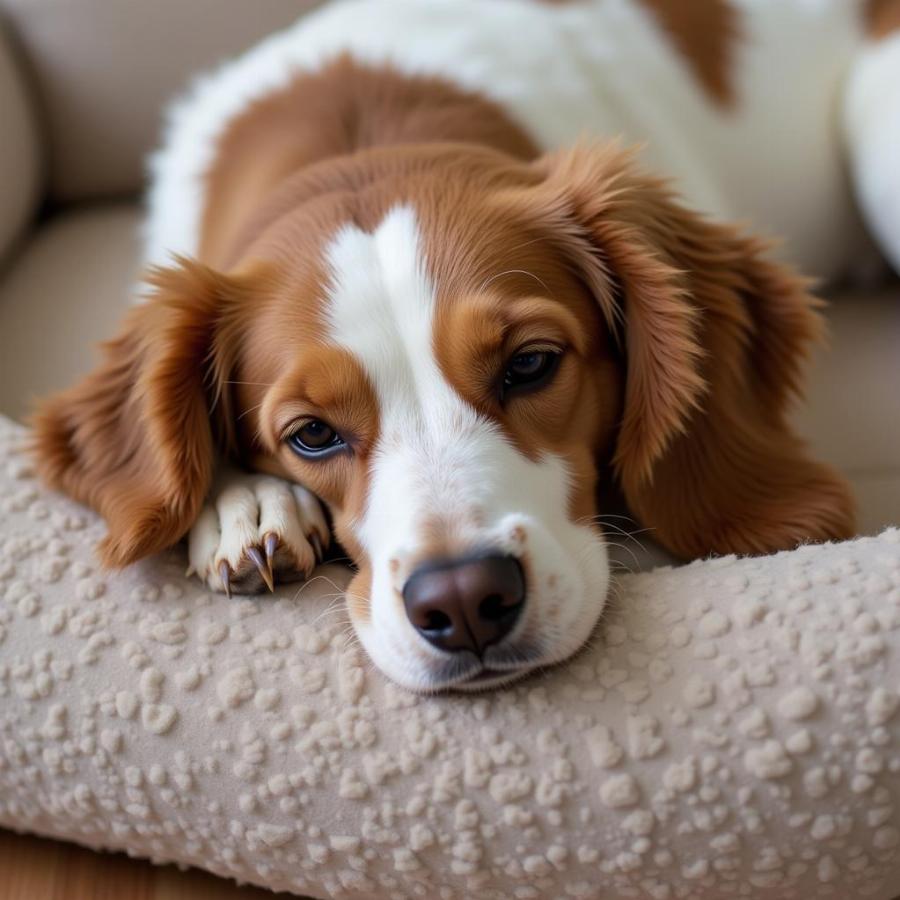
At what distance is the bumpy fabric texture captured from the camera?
1412mm

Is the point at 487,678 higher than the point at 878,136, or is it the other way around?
the point at 878,136

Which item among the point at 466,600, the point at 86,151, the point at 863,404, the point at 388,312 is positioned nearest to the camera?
the point at 466,600

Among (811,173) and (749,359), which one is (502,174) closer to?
(749,359)

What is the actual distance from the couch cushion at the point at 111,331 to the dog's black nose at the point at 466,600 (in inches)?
32.7

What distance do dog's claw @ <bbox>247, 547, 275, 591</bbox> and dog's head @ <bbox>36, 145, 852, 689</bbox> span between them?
0.43ft

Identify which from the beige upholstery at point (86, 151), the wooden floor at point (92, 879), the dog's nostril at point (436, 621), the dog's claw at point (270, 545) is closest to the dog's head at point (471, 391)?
the dog's nostril at point (436, 621)

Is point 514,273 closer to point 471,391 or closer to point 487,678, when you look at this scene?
point 471,391

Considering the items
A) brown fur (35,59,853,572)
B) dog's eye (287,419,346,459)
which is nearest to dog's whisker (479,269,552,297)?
brown fur (35,59,853,572)

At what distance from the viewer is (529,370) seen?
1707 mm

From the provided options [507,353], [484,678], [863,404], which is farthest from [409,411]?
[863,404]

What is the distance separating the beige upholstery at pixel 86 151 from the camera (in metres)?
2.64

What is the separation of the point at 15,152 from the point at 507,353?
1.91 metres

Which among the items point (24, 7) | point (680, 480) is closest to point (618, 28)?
point (680, 480)

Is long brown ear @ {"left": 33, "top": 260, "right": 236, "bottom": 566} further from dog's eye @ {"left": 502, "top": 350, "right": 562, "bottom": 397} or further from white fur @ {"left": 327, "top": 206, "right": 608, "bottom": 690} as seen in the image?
dog's eye @ {"left": 502, "top": 350, "right": 562, "bottom": 397}
